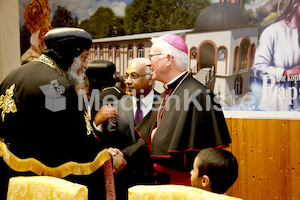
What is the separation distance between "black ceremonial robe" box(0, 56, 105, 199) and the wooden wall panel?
1.81 meters

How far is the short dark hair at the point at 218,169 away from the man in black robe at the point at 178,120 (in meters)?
0.41

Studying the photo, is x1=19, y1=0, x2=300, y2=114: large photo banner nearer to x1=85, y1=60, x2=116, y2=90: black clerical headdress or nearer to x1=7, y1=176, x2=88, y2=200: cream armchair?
x1=85, y1=60, x2=116, y2=90: black clerical headdress

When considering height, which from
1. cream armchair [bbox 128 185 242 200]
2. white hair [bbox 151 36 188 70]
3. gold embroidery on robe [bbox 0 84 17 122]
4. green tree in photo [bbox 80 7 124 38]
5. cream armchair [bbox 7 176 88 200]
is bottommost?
cream armchair [bbox 7 176 88 200]

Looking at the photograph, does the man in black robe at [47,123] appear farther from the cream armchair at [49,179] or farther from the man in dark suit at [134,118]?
the man in dark suit at [134,118]

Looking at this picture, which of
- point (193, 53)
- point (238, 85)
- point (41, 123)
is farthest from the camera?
point (193, 53)

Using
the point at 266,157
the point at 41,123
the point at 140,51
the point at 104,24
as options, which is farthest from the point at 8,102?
the point at 266,157

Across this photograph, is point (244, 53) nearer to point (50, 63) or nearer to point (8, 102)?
point (50, 63)

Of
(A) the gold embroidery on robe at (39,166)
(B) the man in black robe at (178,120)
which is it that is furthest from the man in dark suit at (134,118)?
(A) the gold embroidery on robe at (39,166)

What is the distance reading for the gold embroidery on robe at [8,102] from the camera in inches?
70.4

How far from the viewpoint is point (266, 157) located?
2971 millimetres

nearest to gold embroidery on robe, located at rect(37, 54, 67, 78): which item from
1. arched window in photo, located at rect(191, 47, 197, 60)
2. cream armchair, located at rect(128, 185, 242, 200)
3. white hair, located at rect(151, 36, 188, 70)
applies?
white hair, located at rect(151, 36, 188, 70)

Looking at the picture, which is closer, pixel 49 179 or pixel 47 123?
pixel 49 179

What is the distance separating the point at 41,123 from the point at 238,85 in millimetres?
2102

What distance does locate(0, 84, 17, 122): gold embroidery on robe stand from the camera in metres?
1.79
